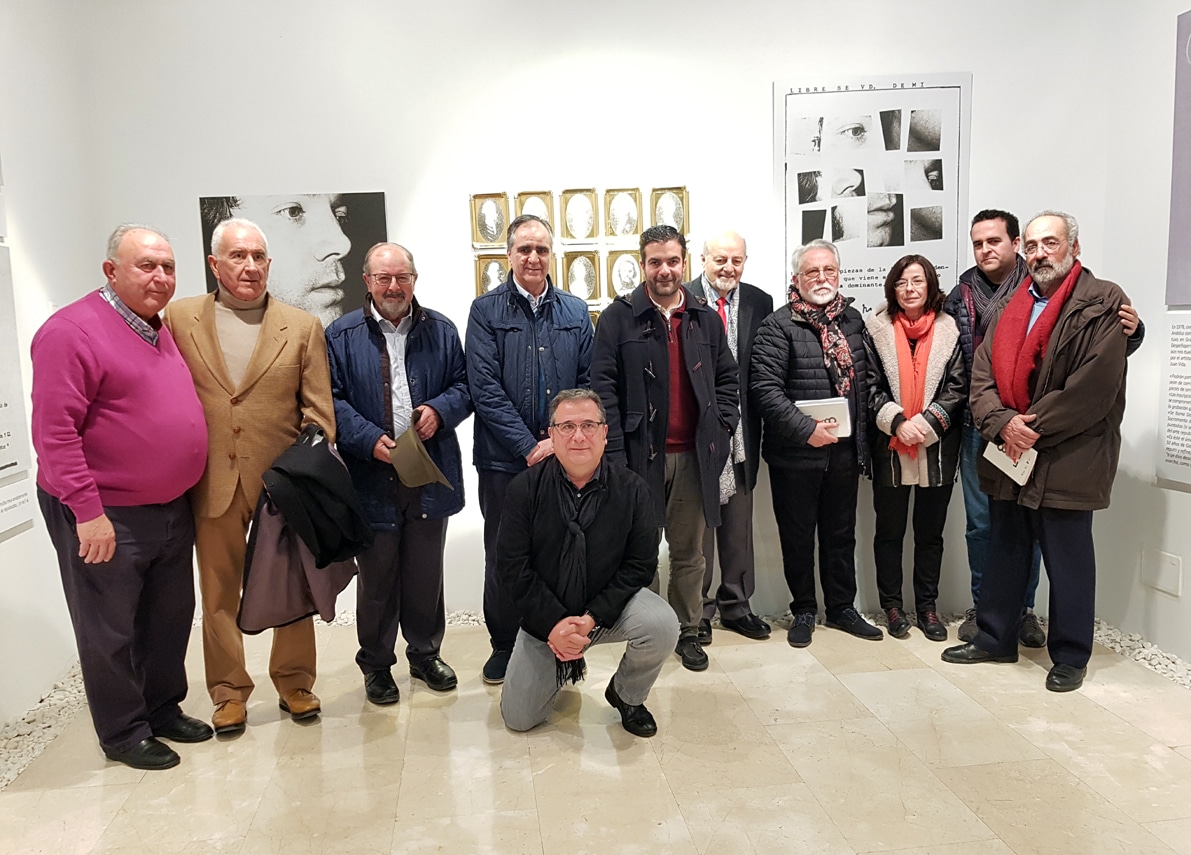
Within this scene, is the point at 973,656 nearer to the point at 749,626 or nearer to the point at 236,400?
the point at 749,626

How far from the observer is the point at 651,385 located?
11.5ft

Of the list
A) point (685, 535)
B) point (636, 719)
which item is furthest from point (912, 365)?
point (636, 719)

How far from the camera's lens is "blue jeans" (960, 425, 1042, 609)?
3893 millimetres

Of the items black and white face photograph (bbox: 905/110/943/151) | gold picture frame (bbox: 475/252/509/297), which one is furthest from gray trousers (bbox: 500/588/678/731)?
black and white face photograph (bbox: 905/110/943/151)

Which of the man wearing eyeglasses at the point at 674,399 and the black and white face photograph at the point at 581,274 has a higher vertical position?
the black and white face photograph at the point at 581,274

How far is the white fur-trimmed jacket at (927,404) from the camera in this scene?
376 centimetres

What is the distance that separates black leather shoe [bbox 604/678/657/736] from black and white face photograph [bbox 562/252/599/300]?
2.13m

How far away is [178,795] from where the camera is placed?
2682 millimetres

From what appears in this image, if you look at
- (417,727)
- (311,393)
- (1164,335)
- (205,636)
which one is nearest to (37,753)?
(205,636)

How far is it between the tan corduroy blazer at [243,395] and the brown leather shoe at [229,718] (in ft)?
2.43

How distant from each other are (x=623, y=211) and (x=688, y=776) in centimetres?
276

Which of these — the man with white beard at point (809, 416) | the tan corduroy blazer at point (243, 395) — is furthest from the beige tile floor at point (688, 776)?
the tan corduroy blazer at point (243, 395)

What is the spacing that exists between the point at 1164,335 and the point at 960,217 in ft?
3.61

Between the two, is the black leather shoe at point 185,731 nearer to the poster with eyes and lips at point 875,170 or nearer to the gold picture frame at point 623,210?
the gold picture frame at point 623,210
